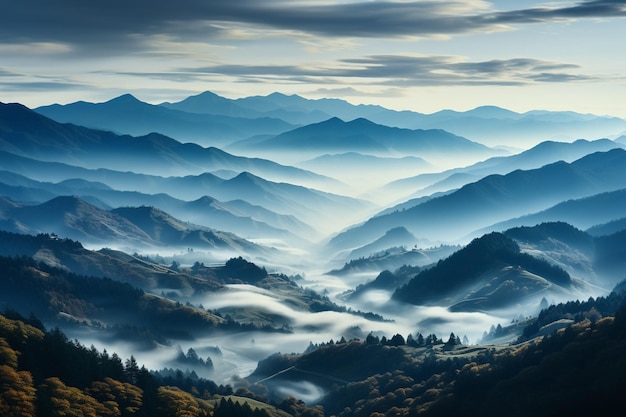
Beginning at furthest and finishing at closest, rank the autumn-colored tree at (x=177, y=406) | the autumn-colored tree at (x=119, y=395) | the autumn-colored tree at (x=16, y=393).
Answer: the autumn-colored tree at (x=177, y=406)
the autumn-colored tree at (x=119, y=395)
the autumn-colored tree at (x=16, y=393)

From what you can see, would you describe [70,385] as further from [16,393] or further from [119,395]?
[16,393]

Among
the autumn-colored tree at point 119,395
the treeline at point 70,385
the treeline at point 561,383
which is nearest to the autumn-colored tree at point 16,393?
the treeline at point 70,385

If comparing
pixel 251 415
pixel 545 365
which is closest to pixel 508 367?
pixel 545 365

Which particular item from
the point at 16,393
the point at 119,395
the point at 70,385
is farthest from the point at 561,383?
the point at 16,393

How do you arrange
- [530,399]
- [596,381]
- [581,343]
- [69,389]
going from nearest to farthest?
[69,389], [596,381], [530,399], [581,343]

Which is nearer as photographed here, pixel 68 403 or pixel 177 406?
pixel 68 403

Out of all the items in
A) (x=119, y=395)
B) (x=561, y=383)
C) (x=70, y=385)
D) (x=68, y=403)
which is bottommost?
(x=561, y=383)

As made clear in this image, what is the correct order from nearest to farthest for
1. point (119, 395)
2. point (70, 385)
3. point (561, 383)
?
point (70, 385) < point (119, 395) < point (561, 383)

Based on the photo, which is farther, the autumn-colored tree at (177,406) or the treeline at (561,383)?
the autumn-colored tree at (177,406)

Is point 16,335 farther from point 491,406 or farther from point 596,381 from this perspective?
point 596,381

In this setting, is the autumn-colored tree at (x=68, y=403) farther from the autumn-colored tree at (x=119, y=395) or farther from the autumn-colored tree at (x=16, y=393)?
the autumn-colored tree at (x=119, y=395)

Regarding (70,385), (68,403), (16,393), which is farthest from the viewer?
(70,385)
